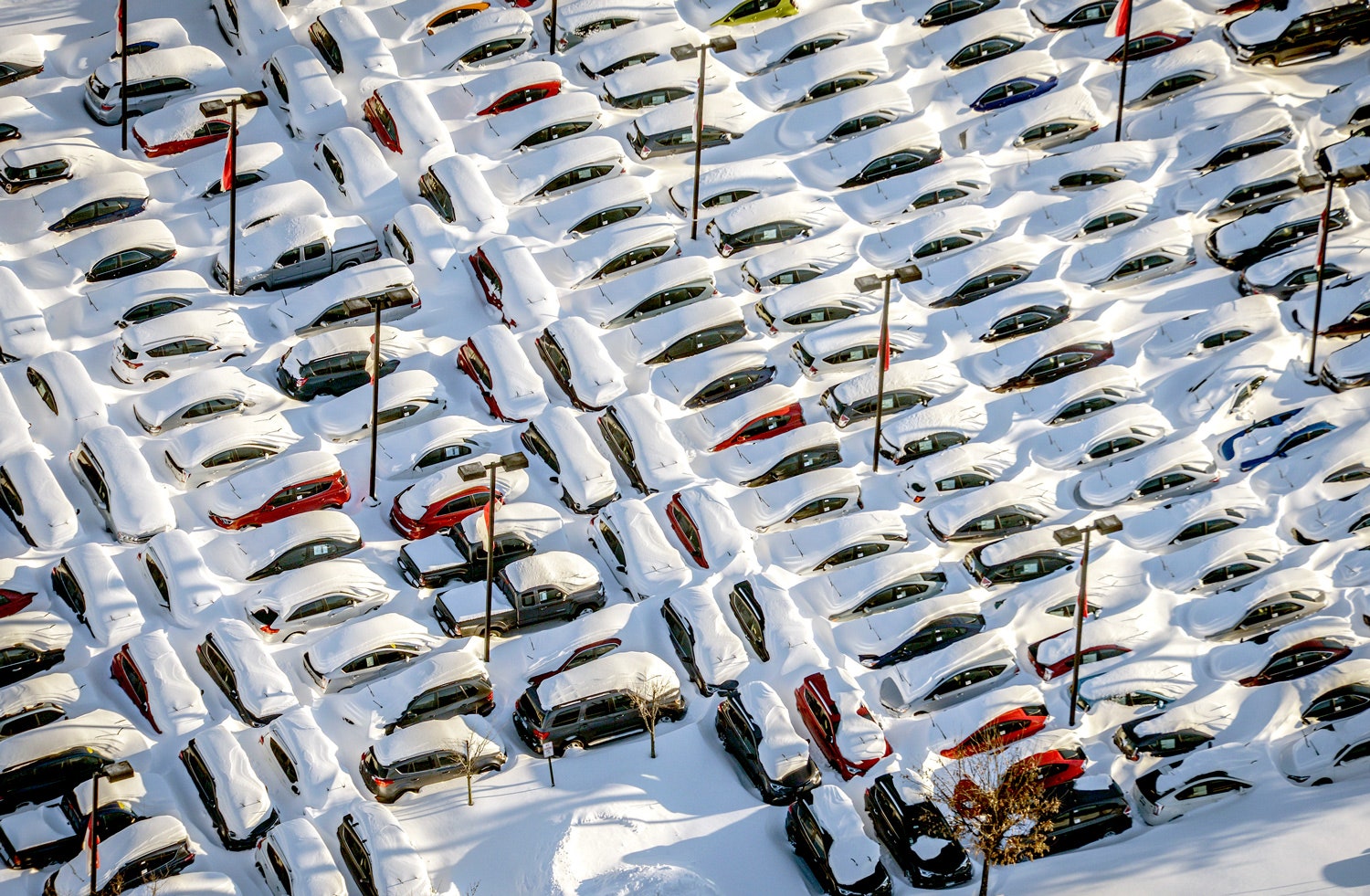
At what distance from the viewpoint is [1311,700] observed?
52.3m

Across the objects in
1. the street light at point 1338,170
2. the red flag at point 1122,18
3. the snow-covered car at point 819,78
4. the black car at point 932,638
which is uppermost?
the red flag at point 1122,18

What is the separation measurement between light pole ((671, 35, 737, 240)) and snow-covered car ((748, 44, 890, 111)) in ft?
4.74

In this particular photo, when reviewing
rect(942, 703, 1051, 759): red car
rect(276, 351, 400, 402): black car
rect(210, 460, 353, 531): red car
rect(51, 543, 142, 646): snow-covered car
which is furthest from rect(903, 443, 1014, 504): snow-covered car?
rect(51, 543, 142, 646): snow-covered car

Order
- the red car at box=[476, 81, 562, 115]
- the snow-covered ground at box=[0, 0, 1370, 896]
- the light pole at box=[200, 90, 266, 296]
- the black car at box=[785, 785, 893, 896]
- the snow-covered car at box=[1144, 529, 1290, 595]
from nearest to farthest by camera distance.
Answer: the black car at box=[785, 785, 893, 896], the snow-covered ground at box=[0, 0, 1370, 896], the snow-covered car at box=[1144, 529, 1290, 595], the light pole at box=[200, 90, 266, 296], the red car at box=[476, 81, 562, 115]

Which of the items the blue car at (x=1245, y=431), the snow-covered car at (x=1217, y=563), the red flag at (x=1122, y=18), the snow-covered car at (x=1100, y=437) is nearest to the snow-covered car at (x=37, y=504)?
the snow-covered car at (x=1100, y=437)

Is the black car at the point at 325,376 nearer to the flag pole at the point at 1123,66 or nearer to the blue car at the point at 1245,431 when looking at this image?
the blue car at the point at 1245,431

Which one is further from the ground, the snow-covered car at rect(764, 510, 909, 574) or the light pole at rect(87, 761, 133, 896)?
the snow-covered car at rect(764, 510, 909, 574)

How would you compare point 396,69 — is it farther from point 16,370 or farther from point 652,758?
point 652,758

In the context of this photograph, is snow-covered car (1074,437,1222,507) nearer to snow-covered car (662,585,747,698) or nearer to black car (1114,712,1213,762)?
black car (1114,712,1213,762)

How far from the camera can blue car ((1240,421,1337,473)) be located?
5784cm

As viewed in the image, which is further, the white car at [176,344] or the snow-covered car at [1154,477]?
the white car at [176,344]

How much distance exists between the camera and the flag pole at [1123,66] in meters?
63.3

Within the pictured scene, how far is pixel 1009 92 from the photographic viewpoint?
2581 inches

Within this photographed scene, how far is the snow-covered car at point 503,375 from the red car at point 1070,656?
1387 centimetres
